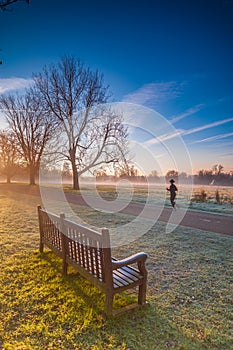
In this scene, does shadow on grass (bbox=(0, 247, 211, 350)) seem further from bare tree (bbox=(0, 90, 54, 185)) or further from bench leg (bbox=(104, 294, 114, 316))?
bare tree (bbox=(0, 90, 54, 185))

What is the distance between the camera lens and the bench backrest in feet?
8.43

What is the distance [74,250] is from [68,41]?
34.7ft

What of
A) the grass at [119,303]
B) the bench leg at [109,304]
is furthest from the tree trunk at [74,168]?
the bench leg at [109,304]

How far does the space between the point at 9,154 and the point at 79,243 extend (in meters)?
36.0

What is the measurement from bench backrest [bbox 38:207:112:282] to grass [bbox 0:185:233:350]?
1.60 ft

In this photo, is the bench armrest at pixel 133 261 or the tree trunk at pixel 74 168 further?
the tree trunk at pixel 74 168

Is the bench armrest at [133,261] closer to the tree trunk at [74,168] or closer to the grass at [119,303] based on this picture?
the grass at [119,303]

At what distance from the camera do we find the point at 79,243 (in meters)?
3.17

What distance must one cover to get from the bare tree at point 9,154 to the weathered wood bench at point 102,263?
2843 centimetres

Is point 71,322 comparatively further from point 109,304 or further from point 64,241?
point 64,241

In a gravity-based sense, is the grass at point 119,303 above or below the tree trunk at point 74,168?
below

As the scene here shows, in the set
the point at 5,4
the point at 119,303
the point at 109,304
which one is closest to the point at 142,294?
the point at 119,303

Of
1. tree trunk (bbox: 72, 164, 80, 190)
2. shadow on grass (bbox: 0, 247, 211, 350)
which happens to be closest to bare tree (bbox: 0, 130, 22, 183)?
tree trunk (bbox: 72, 164, 80, 190)

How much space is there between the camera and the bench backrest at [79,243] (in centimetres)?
257
